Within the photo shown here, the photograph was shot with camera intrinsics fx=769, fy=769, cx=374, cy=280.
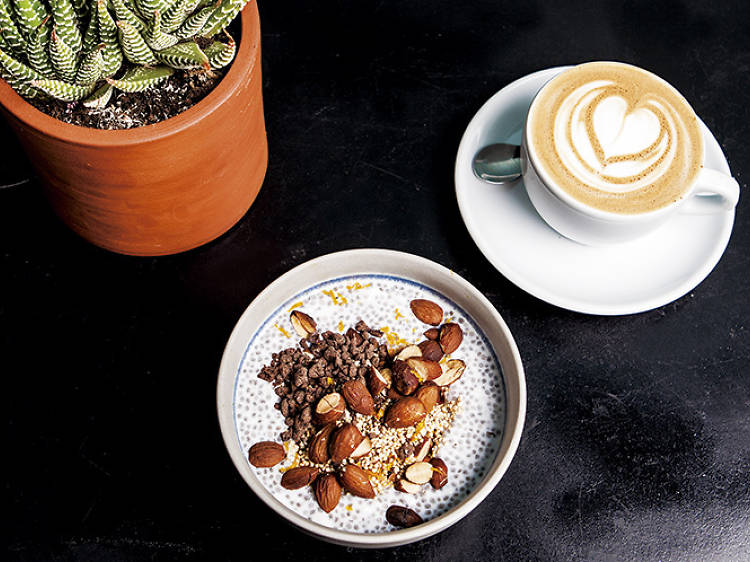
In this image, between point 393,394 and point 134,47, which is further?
point 393,394

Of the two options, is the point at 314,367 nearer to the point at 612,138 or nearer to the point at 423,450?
the point at 423,450

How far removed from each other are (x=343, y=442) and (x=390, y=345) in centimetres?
13

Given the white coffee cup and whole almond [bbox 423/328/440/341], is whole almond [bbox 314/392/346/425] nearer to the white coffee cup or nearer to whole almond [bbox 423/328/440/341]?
whole almond [bbox 423/328/440/341]

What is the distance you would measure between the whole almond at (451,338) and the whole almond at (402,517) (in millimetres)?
170

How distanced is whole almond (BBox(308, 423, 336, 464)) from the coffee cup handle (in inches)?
17.2

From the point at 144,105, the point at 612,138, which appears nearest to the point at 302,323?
the point at 144,105

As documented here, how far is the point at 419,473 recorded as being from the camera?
30.3 inches

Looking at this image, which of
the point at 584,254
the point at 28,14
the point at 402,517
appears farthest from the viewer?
the point at 584,254

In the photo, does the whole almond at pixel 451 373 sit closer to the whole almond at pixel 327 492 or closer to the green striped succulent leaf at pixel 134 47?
the whole almond at pixel 327 492

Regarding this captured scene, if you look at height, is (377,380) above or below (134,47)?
below

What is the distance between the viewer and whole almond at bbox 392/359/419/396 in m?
0.79

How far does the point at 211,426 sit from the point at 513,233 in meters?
0.40

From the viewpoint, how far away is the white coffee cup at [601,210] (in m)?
0.79

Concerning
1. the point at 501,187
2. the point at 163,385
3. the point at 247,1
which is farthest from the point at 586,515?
the point at 247,1
